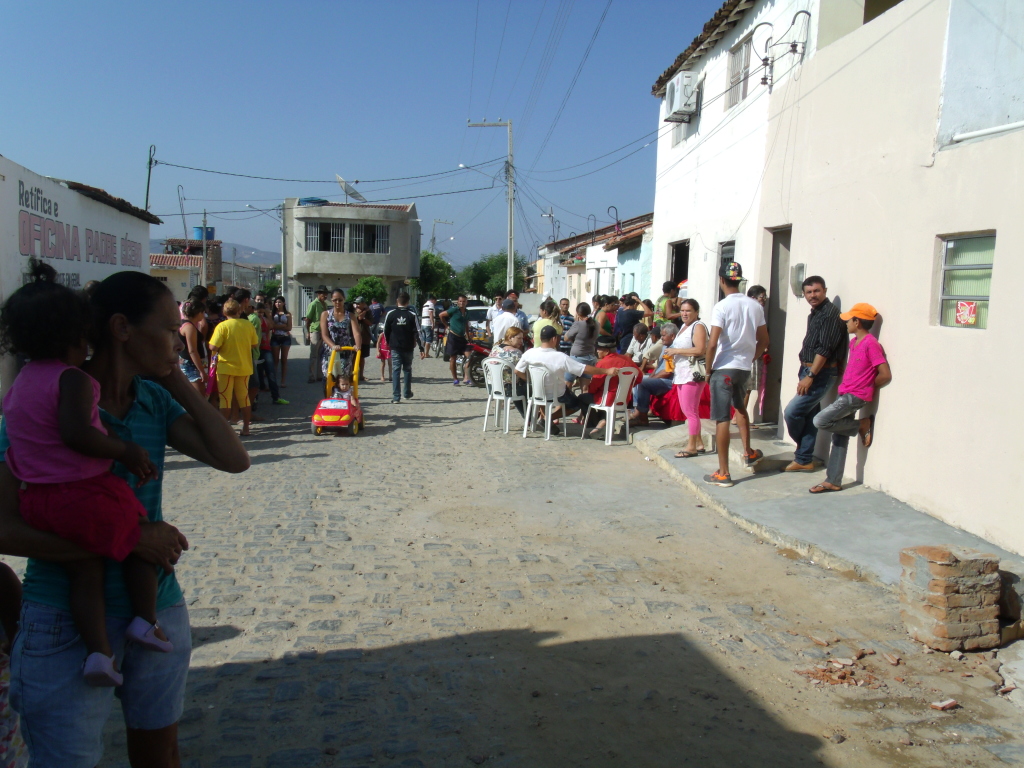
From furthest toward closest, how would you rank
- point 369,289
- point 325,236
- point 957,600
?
1. point 325,236
2. point 369,289
3. point 957,600

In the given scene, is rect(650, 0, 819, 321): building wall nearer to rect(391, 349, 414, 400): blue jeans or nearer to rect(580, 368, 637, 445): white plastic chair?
rect(580, 368, 637, 445): white plastic chair

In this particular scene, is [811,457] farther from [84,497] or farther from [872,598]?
[84,497]

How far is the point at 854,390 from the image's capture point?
6715 millimetres

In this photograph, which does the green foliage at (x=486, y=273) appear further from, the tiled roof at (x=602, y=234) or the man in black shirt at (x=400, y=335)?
the man in black shirt at (x=400, y=335)

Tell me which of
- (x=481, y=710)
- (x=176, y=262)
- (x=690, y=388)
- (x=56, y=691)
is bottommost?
(x=481, y=710)

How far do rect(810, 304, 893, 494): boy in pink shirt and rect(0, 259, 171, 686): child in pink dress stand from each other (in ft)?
19.4

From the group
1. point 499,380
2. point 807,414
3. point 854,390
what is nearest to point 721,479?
point 807,414

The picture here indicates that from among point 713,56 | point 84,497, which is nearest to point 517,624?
point 84,497

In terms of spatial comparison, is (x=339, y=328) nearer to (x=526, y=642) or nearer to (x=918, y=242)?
(x=918, y=242)

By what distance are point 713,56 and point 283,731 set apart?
12606 mm

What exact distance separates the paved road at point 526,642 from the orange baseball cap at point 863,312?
2074 mm

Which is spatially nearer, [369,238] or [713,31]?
[713,31]

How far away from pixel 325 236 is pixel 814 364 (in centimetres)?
4390

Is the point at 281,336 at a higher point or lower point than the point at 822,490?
higher
